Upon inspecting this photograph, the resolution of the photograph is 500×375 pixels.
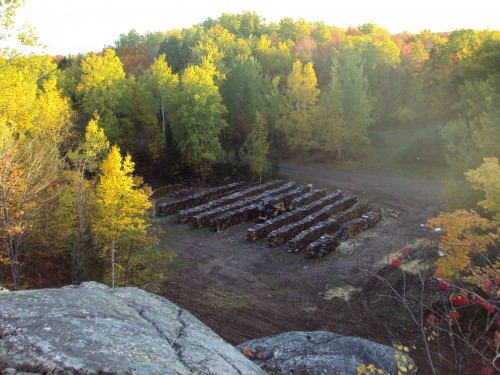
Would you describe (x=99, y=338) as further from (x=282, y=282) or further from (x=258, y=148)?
(x=258, y=148)

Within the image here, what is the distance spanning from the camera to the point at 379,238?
23203mm

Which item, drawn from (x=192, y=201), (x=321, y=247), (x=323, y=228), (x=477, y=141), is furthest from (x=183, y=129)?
(x=477, y=141)

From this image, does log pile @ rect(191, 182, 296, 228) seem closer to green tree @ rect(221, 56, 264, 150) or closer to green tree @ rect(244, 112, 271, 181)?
green tree @ rect(244, 112, 271, 181)

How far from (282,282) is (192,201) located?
45.9ft

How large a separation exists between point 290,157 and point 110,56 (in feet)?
72.2

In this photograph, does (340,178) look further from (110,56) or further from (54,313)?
(54,313)

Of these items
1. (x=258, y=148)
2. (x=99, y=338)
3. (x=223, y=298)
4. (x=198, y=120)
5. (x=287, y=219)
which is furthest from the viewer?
(x=198, y=120)

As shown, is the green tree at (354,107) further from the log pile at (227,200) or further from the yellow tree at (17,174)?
the yellow tree at (17,174)

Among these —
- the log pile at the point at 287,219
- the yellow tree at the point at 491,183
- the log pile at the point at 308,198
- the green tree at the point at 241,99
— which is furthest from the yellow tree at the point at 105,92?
the yellow tree at the point at 491,183

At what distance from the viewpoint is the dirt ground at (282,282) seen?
14883 mm

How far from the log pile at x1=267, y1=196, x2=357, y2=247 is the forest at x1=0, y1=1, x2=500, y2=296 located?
23.8 feet

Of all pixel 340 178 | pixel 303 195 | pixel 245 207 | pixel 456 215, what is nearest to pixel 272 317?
pixel 456 215

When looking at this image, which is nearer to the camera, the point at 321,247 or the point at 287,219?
the point at 321,247

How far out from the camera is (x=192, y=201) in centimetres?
3064
